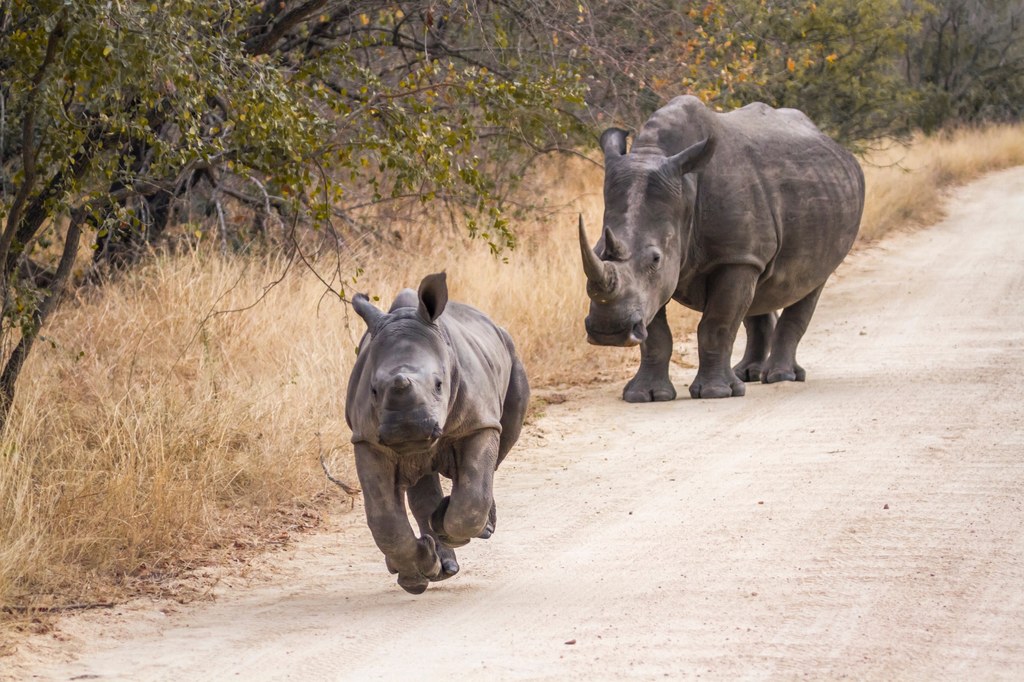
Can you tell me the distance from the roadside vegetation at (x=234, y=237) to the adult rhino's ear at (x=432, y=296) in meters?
1.66

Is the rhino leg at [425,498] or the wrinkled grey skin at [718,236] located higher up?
the wrinkled grey skin at [718,236]

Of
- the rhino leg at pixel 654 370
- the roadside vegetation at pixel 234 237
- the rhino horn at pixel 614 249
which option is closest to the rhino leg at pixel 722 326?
the rhino leg at pixel 654 370

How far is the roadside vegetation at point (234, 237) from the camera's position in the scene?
20.9ft

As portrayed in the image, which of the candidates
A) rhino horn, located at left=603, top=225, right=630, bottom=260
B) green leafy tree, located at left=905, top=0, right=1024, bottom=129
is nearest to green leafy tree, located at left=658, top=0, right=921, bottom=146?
rhino horn, located at left=603, top=225, right=630, bottom=260

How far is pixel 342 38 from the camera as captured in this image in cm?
1141

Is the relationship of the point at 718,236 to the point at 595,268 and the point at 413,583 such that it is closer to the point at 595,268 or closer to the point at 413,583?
the point at 595,268

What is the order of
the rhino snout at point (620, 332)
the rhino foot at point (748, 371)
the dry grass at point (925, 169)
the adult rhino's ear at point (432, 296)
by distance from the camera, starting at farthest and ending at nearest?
the dry grass at point (925, 169), the rhino foot at point (748, 371), the rhino snout at point (620, 332), the adult rhino's ear at point (432, 296)

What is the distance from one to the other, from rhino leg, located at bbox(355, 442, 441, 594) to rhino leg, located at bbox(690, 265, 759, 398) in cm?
496

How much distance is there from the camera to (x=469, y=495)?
5.35 metres

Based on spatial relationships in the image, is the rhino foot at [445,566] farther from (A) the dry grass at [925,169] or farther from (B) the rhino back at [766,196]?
(A) the dry grass at [925,169]

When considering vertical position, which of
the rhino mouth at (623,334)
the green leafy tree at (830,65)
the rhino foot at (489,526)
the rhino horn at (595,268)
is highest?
the green leafy tree at (830,65)

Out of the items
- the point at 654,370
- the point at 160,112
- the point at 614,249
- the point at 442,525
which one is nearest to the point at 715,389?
the point at 654,370

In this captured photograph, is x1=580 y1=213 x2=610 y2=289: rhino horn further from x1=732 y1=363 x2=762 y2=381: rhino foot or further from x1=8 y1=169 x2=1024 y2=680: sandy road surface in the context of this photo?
x1=732 y1=363 x2=762 y2=381: rhino foot

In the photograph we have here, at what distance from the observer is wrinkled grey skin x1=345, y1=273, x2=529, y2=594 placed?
16.0 feet
